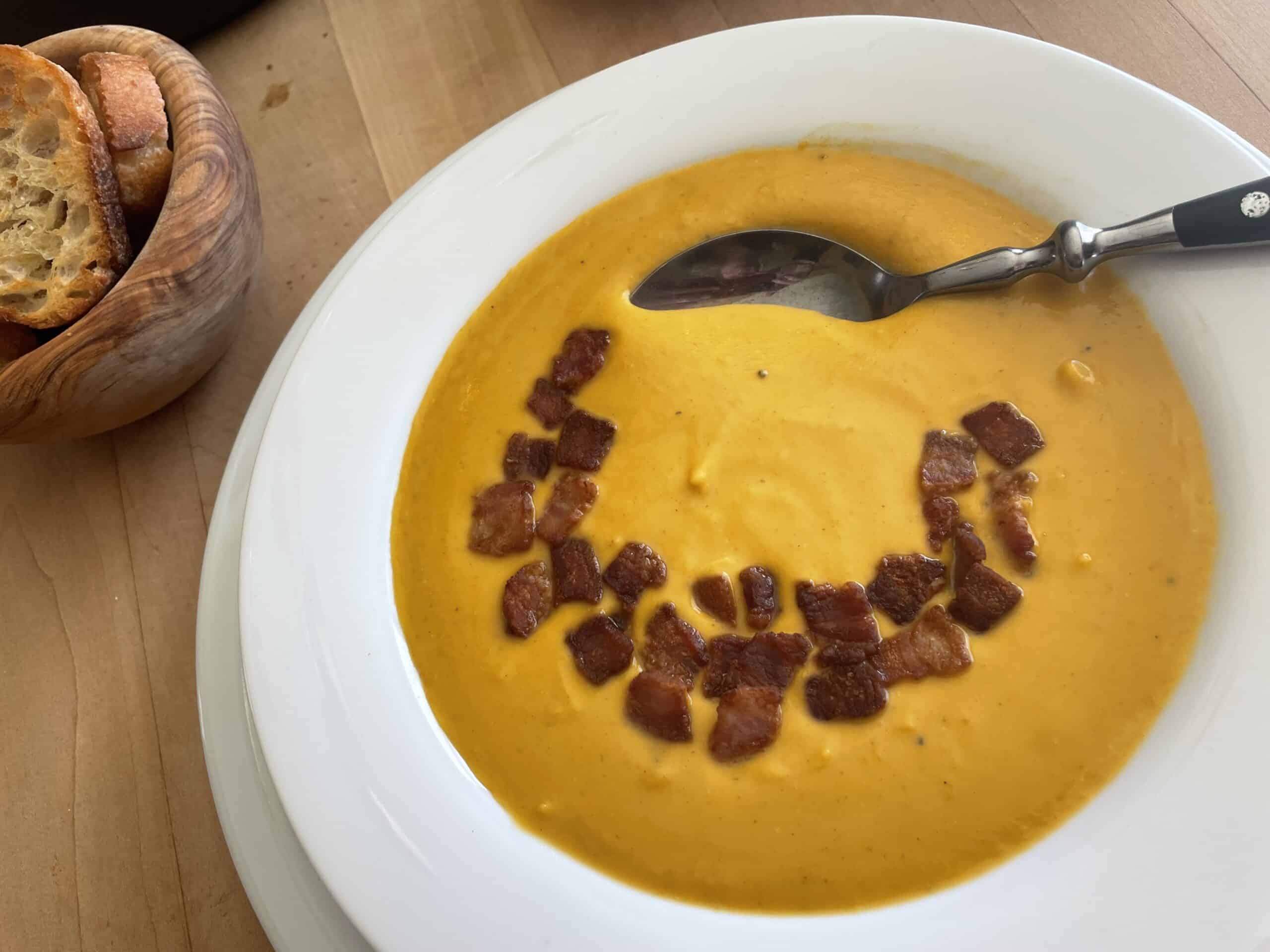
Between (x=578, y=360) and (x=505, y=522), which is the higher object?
(x=578, y=360)

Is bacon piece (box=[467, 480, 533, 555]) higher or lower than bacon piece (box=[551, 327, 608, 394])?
lower

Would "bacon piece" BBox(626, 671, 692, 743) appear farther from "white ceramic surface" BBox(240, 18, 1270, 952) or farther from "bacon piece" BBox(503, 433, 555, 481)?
"bacon piece" BBox(503, 433, 555, 481)

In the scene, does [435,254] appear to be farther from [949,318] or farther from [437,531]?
[949,318]

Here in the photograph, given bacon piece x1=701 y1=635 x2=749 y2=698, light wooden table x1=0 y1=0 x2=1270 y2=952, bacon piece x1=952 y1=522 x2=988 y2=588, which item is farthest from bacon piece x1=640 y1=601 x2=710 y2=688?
light wooden table x1=0 y1=0 x2=1270 y2=952

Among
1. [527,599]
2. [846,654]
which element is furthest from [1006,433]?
[527,599]

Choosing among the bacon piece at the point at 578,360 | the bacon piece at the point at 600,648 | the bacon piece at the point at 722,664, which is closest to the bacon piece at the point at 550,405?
the bacon piece at the point at 578,360

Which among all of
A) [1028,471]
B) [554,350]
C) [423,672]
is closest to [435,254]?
[554,350]

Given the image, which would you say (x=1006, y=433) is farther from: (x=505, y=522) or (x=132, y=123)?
(x=132, y=123)
